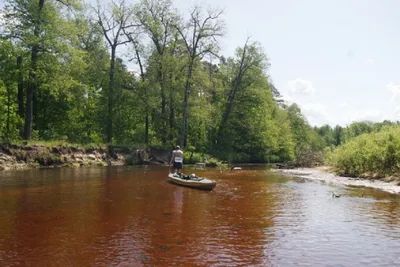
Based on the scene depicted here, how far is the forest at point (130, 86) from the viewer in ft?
96.6

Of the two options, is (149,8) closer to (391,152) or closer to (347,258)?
(391,152)

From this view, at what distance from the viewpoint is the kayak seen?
59.8 ft

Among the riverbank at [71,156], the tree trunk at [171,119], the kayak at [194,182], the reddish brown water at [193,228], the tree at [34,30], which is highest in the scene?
the tree at [34,30]

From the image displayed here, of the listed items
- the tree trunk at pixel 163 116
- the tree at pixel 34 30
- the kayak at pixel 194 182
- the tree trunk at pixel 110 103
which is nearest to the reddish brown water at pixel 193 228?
the kayak at pixel 194 182

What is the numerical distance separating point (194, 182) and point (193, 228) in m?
8.16

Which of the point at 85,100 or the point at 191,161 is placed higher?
the point at 85,100

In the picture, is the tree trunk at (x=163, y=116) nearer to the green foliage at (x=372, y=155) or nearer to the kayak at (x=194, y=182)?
the green foliage at (x=372, y=155)

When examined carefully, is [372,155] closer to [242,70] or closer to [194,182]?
[194,182]

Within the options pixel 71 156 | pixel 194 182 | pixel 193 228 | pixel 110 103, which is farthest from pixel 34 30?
pixel 193 228

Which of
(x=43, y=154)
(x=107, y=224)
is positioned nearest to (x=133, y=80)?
(x=43, y=154)

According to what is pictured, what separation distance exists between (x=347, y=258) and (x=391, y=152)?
15.9m

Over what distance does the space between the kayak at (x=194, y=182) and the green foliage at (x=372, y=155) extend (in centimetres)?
1100

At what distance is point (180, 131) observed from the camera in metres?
46.6

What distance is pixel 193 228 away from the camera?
1050cm
